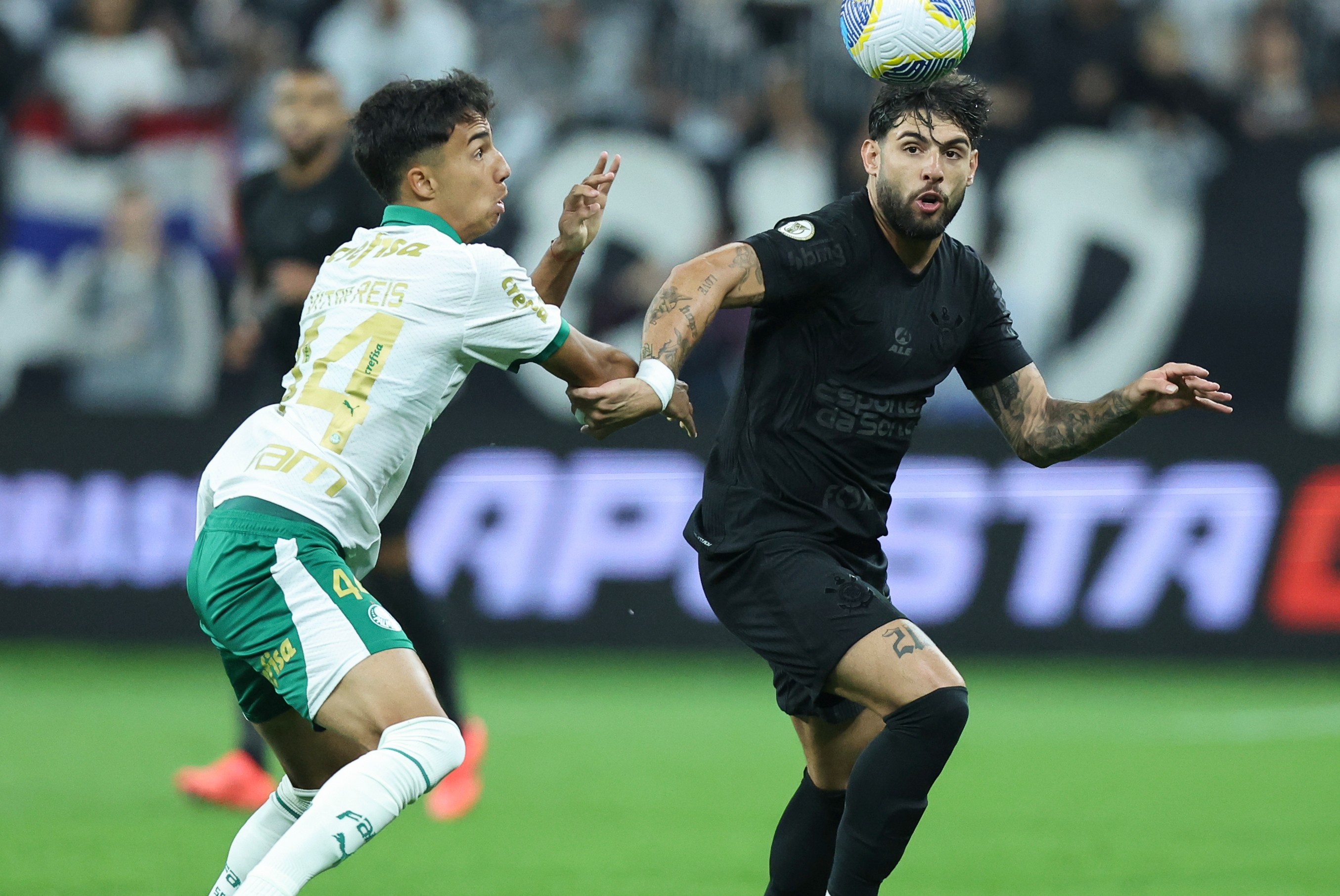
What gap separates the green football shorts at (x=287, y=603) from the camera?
3.83 m

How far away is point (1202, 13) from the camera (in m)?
12.7

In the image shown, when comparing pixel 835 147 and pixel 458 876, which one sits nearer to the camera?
pixel 458 876

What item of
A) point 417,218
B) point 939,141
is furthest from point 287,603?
point 939,141

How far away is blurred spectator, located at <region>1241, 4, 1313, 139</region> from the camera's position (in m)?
12.1

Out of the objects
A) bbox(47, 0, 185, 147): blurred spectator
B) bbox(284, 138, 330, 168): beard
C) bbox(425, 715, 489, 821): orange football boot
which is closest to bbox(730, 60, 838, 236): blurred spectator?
bbox(47, 0, 185, 147): blurred spectator

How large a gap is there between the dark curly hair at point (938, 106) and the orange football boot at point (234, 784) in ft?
12.1

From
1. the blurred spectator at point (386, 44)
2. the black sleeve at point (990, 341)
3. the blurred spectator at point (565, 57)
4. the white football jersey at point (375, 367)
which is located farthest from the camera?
the blurred spectator at point (565, 57)

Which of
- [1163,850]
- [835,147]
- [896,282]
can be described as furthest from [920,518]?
[896,282]

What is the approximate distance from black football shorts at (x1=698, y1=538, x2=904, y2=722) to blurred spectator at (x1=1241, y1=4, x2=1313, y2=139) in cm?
874

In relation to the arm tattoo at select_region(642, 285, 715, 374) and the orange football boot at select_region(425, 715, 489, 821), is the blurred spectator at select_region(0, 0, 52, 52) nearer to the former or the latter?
the orange football boot at select_region(425, 715, 489, 821)

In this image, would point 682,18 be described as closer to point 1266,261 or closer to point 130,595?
point 1266,261

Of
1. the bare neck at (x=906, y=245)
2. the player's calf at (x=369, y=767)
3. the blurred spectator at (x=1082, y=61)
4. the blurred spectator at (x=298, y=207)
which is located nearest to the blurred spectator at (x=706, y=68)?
the blurred spectator at (x=1082, y=61)

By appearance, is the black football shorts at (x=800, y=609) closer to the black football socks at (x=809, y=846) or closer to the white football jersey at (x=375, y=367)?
the black football socks at (x=809, y=846)

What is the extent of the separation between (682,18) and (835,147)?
1650 mm
